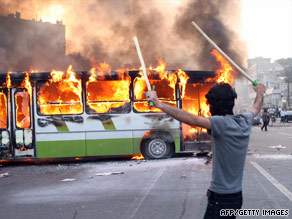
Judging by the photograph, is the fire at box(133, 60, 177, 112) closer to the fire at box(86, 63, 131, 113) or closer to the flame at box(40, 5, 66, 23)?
the fire at box(86, 63, 131, 113)

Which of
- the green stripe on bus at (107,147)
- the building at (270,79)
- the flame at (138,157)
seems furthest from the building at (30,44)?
the green stripe on bus at (107,147)

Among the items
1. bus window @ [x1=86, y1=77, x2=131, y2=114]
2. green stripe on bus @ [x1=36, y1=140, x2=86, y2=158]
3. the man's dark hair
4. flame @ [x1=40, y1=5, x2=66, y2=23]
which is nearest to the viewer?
the man's dark hair

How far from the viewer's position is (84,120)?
11539mm

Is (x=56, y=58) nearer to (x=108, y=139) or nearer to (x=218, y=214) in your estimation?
(x=108, y=139)

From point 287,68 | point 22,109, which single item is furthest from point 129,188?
point 287,68

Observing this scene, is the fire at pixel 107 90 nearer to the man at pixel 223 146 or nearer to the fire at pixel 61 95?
the fire at pixel 61 95

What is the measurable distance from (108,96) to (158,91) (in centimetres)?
159

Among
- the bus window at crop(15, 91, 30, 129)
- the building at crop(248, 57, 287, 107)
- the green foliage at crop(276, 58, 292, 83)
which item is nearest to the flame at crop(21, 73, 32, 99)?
the bus window at crop(15, 91, 30, 129)

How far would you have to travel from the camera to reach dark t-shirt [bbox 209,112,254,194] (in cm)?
284

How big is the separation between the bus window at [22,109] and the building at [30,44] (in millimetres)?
22761

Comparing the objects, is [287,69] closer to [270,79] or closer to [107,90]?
[270,79]

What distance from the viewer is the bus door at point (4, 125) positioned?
11453mm

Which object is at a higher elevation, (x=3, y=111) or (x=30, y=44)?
(x=30, y=44)

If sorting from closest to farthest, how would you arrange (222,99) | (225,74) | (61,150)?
1. (222,99)
2. (61,150)
3. (225,74)
